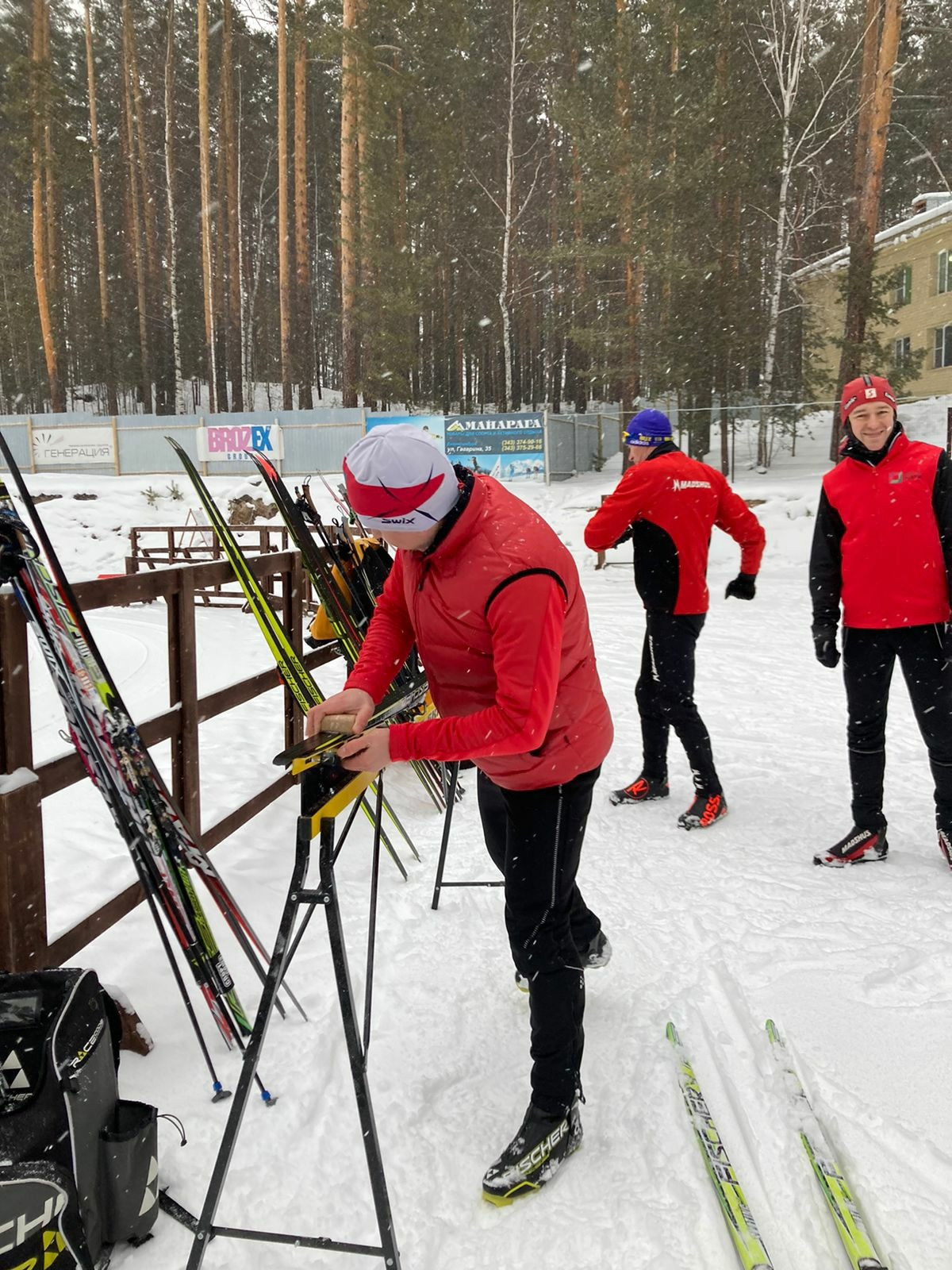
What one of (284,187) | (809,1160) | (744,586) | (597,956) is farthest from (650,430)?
(284,187)

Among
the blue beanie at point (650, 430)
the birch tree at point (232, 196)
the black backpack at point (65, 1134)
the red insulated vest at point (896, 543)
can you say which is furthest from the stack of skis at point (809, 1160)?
→ the birch tree at point (232, 196)

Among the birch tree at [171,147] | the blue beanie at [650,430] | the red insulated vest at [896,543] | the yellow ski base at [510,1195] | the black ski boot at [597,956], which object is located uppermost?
the birch tree at [171,147]

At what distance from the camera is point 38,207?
24.1 meters

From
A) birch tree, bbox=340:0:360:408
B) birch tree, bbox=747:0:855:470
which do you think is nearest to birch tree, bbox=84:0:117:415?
birch tree, bbox=340:0:360:408

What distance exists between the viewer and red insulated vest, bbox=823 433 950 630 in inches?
129

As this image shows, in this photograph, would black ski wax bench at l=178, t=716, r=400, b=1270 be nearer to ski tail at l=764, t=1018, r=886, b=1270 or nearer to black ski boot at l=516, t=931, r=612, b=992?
ski tail at l=764, t=1018, r=886, b=1270

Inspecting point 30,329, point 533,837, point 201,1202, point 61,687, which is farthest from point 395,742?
point 30,329

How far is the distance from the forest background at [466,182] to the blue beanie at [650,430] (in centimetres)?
1466

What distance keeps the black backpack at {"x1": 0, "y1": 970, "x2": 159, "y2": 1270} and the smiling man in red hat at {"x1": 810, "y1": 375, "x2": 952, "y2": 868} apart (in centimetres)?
294

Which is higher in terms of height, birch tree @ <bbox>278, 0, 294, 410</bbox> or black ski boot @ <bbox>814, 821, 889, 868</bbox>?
birch tree @ <bbox>278, 0, 294, 410</bbox>

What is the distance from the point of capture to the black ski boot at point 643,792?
175 inches

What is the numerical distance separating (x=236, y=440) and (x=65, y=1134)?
74.6 feet

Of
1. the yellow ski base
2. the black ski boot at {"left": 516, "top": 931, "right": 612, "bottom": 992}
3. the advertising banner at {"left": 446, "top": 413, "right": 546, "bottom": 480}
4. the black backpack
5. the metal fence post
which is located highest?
the advertising banner at {"left": 446, "top": 413, "right": 546, "bottom": 480}

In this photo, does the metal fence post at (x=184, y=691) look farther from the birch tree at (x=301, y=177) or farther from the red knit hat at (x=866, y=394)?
the birch tree at (x=301, y=177)
